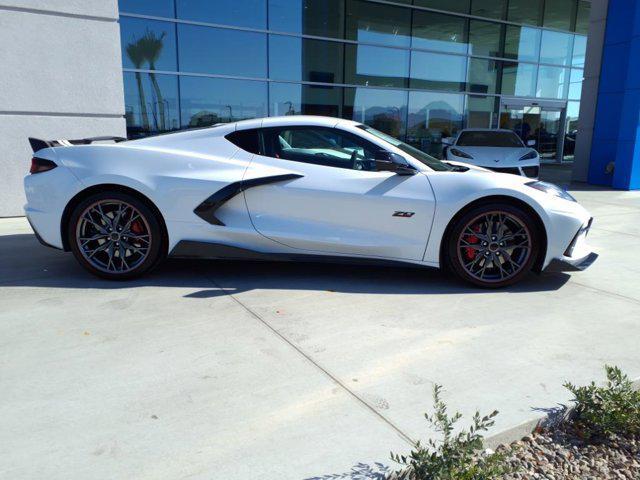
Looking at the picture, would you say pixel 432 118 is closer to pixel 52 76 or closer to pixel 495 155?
pixel 495 155

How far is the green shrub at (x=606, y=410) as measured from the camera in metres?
2.49

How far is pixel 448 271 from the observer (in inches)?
181

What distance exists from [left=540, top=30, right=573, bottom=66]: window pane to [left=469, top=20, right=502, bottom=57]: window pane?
2267mm

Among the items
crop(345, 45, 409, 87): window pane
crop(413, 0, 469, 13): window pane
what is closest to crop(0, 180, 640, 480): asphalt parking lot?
crop(345, 45, 409, 87): window pane

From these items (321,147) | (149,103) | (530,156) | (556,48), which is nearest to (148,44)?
(149,103)

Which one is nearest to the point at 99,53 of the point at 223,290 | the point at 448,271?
the point at 223,290

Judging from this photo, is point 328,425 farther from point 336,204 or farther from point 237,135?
point 237,135

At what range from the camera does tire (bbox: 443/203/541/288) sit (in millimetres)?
4402

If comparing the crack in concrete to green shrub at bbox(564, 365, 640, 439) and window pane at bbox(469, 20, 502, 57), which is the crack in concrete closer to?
green shrub at bbox(564, 365, 640, 439)

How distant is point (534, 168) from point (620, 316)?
664 centimetres

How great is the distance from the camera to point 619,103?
1210cm

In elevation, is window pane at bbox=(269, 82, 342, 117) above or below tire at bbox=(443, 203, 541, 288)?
above

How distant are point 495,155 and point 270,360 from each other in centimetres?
837

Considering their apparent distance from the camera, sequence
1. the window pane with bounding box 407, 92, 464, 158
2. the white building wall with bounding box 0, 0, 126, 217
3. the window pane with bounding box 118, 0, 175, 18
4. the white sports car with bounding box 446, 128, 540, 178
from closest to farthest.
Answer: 1. the white building wall with bounding box 0, 0, 126, 217
2. the white sports car with bounding box 446, 128, 540, 178
3. the window pane with bounding box 118, 0, 175, 18
4. the window pane with bounding box 407, 92, 464, 158
